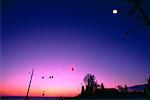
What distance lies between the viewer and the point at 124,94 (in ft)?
313

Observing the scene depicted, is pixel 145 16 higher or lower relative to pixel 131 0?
lower

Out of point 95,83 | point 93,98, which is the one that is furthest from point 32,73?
point 95,83

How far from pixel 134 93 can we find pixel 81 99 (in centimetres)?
2315

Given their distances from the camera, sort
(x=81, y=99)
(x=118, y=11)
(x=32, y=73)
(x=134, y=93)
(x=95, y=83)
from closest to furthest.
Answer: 1. (x=118, y=11)
2. (x=32, y=73)
3. (x=81, y=99)
4. (x=134, y=93)
5. (x=95, y=83)

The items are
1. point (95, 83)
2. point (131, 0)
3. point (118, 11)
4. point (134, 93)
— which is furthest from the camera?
point (95, 83)

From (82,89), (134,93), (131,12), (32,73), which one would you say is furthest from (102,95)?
(131,12)

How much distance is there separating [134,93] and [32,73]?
5834 cm

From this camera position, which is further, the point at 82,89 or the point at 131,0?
the point at 82,89

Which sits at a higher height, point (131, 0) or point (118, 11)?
point (131, 0)

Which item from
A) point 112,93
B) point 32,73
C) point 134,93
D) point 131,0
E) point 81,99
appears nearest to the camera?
point 131,0

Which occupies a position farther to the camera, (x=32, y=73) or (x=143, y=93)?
(x=143, y=93)

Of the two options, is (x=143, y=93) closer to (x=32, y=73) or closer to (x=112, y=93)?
(x=112, y=93)

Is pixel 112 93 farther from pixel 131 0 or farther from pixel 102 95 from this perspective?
pixel 131 0

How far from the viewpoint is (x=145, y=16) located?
12977 millimetres
